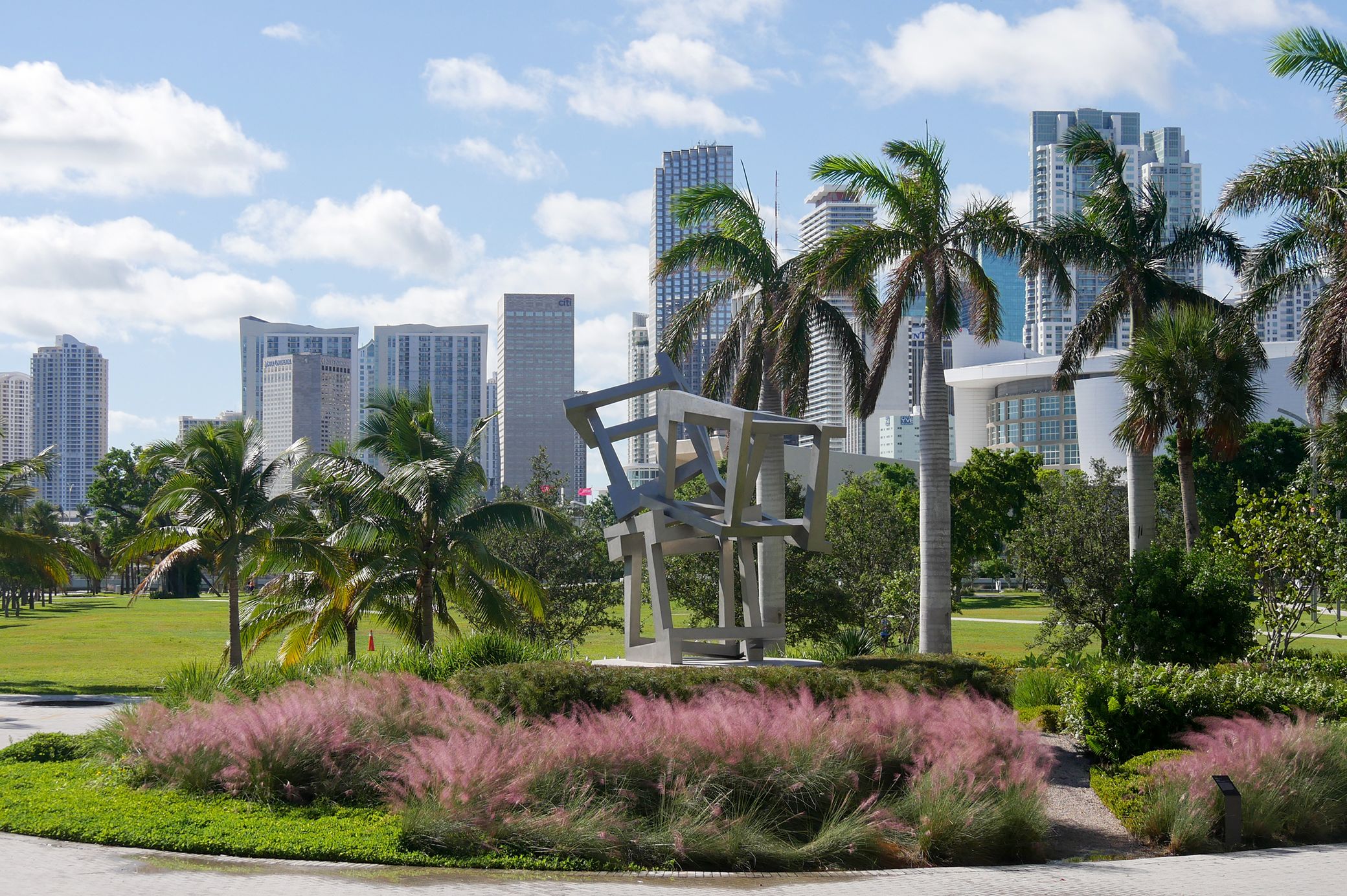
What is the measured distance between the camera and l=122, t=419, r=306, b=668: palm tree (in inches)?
1018

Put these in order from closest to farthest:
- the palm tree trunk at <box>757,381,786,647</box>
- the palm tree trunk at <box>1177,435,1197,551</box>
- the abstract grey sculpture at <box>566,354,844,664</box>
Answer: the abstract grey sculpture at <box>566,354,844,664</box>, the palm tree trunk at <box>757,381,786,647</box>, the palm tree trunk at <box>1177,435,1197,551</box>

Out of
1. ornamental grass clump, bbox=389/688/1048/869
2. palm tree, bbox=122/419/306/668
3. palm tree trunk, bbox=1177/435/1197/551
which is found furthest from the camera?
palm tree trunk, bbox=1177/435/1197/551

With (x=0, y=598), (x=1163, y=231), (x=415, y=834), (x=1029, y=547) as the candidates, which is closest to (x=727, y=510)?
(x=415, y=834)

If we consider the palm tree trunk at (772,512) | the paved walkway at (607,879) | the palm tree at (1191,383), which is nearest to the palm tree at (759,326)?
the palm tree trunk at (772,512)

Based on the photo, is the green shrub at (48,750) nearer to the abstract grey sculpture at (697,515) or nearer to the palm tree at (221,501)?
the abstract grey sculpture at (697,515)

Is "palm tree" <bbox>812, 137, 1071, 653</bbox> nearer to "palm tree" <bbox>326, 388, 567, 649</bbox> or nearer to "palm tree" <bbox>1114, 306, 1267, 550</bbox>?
"palm tree" <bbox>1114, 306, 1267, 550</bbox>

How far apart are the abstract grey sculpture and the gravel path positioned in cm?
584

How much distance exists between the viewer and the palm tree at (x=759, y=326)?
84.0 feet

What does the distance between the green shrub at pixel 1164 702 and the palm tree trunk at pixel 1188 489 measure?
469 inches

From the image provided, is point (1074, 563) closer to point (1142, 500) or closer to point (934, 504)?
point (1142, 500)

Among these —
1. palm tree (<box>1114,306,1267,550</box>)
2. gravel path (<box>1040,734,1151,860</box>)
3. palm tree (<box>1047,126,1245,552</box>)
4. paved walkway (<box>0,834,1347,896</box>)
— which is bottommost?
gravel path (<box>1040,734,1151,860</box>)

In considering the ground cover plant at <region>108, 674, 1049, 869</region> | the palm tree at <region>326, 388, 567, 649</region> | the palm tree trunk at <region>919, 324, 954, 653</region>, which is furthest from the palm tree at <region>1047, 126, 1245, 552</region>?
the ground cover plant at <region>108, 674, 1049, 869</region>

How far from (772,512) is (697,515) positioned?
7535 mm

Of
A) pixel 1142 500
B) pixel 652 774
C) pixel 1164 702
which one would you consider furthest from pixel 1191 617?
pixel 652 774
